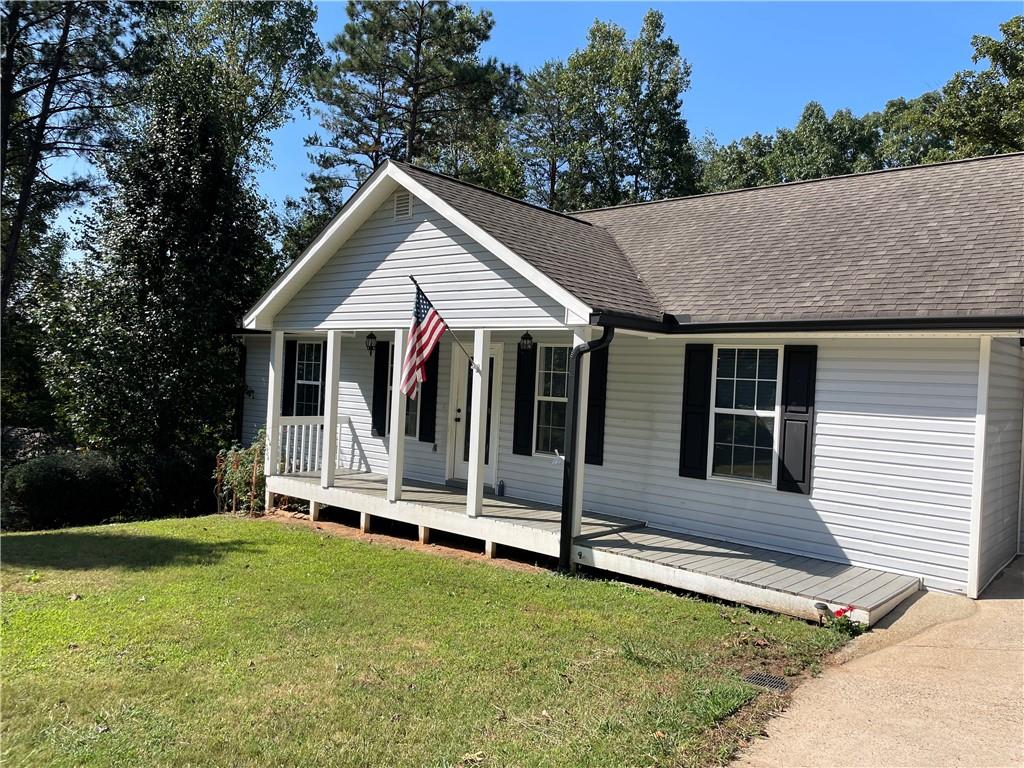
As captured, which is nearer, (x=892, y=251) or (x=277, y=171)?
(x=892, y=251)

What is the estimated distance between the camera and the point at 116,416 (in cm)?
1329

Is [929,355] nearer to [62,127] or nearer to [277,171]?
[62,127]

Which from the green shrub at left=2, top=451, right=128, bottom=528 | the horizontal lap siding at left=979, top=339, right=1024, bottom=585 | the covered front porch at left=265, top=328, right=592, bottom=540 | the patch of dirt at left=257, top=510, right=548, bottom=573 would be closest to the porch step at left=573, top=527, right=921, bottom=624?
the covered front porch at left=265, top=328, right=592, bottom=540

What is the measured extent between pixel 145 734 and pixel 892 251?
26.9 feet

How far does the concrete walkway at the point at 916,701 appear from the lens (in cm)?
387

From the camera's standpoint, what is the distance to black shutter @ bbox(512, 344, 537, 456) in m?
10.1

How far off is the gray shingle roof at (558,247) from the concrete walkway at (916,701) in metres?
3.99

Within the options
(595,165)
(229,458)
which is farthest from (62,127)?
(595,165)

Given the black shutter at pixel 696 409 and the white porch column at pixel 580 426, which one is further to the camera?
the black shutter at pixel 696 409

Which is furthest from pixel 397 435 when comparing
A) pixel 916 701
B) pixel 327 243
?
pixel 916 701

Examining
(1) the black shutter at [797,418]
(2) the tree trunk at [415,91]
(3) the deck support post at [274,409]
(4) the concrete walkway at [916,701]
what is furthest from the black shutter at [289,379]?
(2) the tree trunk at [415,91]

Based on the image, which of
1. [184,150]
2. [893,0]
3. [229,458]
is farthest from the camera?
[184,150]

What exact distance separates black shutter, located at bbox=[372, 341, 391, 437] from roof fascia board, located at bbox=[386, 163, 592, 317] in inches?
143

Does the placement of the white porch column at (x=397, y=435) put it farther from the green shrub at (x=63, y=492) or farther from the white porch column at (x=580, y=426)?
the green shrub at (x=63, y=492)
